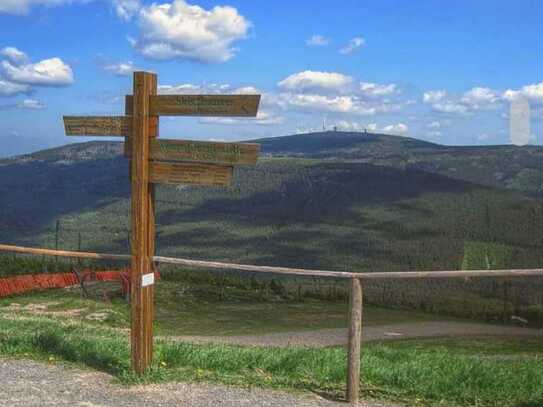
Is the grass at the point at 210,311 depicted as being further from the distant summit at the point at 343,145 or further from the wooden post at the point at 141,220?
the distant summit at the point at 343,145

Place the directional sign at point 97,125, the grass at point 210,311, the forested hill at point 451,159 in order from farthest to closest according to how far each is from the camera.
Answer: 1. the forested hill at point 451,159
2. the grass at point 210,311
3. the directional sign at point 97,125

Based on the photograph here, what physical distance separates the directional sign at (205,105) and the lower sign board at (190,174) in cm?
45

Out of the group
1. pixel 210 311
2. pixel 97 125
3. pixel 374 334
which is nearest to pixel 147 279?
pixel 97 125

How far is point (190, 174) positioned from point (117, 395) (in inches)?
76.2

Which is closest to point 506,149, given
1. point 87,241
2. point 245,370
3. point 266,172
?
point 266,172

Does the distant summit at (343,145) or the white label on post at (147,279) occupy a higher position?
the distant summit at (343,145)

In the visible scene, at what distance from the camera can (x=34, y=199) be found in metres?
104

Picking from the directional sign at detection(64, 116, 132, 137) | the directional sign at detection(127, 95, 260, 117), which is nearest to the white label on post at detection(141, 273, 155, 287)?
the directional sign at detection(64, 116, 132, 137)

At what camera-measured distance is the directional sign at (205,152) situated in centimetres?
634

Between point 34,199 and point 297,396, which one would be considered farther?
point 34,199

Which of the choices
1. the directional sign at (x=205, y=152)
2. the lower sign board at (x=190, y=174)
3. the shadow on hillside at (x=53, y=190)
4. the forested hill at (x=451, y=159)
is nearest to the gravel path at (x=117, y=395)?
the lower sign board at (x=190, y=174)

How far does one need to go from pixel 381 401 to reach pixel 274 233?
277ft

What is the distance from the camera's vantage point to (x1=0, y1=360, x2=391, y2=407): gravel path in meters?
5.86

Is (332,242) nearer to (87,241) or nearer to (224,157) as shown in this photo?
(87,241)
